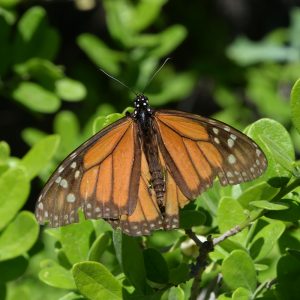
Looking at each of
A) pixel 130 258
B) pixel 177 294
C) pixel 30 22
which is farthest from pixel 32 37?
pixel 177 294

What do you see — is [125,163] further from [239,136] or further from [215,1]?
[215,1]

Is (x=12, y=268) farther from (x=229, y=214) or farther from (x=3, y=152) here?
(x=229, y=214)

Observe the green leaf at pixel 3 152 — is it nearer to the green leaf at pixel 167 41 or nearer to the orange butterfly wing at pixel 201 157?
the orange butterfly wing at pixel 201 157

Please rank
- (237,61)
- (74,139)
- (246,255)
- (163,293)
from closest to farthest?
1. (246,255)
2. (163,293)
3. (74,139)
4. (237,61)

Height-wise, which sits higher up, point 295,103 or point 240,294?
point 295,103

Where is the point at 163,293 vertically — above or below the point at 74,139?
below

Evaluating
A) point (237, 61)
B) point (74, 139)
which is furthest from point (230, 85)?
point (74, 139)
